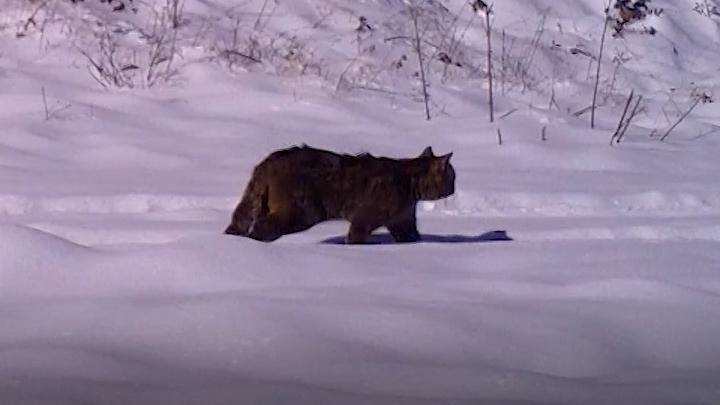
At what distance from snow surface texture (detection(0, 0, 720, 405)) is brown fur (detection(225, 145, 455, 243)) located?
0.17m

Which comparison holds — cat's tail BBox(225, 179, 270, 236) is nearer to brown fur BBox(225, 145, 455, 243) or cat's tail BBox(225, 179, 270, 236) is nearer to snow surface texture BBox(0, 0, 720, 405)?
brown fur BBox(225, 145, 455, 243)

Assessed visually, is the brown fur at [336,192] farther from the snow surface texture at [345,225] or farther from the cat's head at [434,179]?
the snow surface texture at [345,225]

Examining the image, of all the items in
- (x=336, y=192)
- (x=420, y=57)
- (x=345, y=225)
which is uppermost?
(x=420, y=57)

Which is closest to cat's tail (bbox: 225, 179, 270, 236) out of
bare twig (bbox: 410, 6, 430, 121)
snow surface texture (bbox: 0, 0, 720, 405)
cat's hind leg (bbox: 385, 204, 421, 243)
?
snow surface texture (bbox: 0, 0, 720, 405)

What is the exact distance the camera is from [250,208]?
→ 652 centimetres

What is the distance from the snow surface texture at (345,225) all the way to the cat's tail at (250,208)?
0.21m

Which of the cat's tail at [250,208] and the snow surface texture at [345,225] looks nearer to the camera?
the snow surface texture at [345,225]

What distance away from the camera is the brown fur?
6480 millimetres

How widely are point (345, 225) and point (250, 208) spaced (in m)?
1.19

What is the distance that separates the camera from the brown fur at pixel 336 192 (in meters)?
6.48

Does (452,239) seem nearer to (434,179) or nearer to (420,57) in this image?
(434,179)

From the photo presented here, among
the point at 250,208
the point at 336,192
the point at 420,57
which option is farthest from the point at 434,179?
the point at 420,57

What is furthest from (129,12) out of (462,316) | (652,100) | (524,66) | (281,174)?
(462,316)

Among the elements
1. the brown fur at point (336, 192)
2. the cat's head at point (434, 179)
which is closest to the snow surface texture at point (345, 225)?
the brown fur at point (336, 192)
